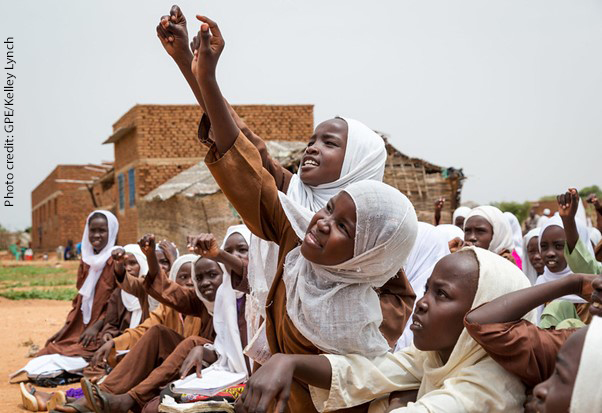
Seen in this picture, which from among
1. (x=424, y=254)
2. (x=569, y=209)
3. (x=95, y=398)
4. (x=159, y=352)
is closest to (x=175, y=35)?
(x=424, y=254)

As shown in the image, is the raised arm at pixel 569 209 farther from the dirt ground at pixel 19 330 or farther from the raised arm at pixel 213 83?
the dirt ground at pixel 19 330

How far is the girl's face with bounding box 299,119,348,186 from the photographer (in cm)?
300

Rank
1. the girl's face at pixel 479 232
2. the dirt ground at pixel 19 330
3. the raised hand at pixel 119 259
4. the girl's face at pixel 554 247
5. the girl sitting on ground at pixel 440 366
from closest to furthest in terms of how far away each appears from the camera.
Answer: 1. the girl sitting on ground at pixel 440 366
2. the girl's face at pixel 554 247
3. the girl's face at pixel 479 232
4. the raised hand at pixel 119 259
5. the dirt ground at pixel 19 330

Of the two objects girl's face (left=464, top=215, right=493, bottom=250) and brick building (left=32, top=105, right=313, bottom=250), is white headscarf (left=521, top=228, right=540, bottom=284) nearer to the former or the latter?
girl's face (left=464, top=215, right=493, bottom=250)

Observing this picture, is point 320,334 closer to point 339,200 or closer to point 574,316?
point 339,200

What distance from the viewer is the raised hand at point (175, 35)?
263 centimetres

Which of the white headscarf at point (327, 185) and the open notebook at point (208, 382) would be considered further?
the open notebook at point (208, 382)

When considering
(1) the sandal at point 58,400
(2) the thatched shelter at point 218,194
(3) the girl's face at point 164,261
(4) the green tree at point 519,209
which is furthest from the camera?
(4) the green tree at point 519,209

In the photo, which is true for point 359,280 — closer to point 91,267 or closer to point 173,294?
point 173,294

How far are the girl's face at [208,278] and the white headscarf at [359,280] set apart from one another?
3064mm

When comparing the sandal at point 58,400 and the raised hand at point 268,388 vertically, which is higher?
the raised hand at point 268,388

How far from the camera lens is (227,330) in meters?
5.32

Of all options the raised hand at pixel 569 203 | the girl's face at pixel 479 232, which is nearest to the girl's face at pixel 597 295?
the raised hand at pixel 569 203

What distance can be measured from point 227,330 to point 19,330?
939 centimetres
